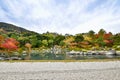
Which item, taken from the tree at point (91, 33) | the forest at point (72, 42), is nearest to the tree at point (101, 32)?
the forest at point (72, 42)

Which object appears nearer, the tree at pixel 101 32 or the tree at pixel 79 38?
the tree at pixel 79 38

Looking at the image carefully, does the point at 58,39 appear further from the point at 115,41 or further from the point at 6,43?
the point at 6,43

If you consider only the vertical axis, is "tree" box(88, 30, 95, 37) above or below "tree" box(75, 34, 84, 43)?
above

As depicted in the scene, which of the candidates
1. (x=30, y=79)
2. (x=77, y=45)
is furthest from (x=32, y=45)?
(x=30, y=79)

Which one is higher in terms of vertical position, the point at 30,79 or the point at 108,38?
the point at 108,38

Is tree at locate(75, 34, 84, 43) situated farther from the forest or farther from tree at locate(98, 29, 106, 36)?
tree at locate(98, 29, 106, 36)

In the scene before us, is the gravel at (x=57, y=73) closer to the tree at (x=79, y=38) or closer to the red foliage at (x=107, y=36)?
the tree at (x=79, y=38)

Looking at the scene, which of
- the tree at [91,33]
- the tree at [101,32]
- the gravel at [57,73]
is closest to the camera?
the gravel at [57,73]

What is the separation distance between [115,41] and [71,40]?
17517mm

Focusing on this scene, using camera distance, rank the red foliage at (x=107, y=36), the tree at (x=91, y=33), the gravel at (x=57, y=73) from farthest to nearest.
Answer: the tree at (x=91, y=33) → the red foliage at (x=107, y=36) → the gravel at (x=57, y=73)

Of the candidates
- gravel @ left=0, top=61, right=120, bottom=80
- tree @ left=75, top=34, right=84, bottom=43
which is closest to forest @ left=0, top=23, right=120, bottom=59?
tree @ left=75, top=34, right=84, bottom=43

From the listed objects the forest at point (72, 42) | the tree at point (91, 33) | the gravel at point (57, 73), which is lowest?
the gravel at point (57, 73)

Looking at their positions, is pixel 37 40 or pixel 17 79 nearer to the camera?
pixel 17 79

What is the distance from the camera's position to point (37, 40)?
3716 inches
